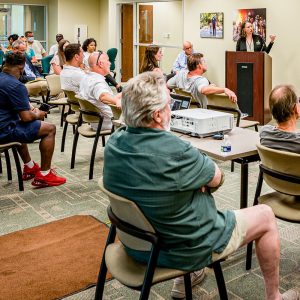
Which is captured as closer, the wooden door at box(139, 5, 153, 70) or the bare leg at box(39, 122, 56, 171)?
the bare leg at box(39, 122, 56, 171)

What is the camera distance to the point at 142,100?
6.37ft

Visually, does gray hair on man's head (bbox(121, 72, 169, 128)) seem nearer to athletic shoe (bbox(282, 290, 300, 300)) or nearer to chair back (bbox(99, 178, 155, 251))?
chair back (bbox(99, 178, 155, 251))

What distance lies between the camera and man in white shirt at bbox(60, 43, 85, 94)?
5832mm

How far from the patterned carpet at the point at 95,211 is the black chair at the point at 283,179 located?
0.46 m

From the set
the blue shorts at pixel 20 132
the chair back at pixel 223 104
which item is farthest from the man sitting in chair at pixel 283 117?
the blue shorts at pixel 20 132

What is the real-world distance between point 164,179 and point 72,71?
14.0ft

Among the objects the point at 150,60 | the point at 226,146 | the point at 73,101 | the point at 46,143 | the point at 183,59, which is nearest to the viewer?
the point at 226,146

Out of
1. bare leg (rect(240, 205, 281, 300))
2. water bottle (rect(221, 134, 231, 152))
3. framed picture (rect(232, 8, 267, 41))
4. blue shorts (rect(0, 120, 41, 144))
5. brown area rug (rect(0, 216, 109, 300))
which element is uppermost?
framed picture (rect(232, 8, 267, 41))

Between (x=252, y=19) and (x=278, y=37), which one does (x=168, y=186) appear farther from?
(x=252, y=19)

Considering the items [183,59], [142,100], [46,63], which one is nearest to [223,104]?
[142,100]

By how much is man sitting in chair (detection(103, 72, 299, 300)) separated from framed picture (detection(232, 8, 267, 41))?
24.0ft

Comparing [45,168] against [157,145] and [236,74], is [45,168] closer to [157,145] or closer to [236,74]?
[157,145]

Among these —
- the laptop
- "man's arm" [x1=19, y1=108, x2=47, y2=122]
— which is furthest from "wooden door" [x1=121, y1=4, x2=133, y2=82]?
the laptop

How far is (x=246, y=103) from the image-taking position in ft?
25.6
